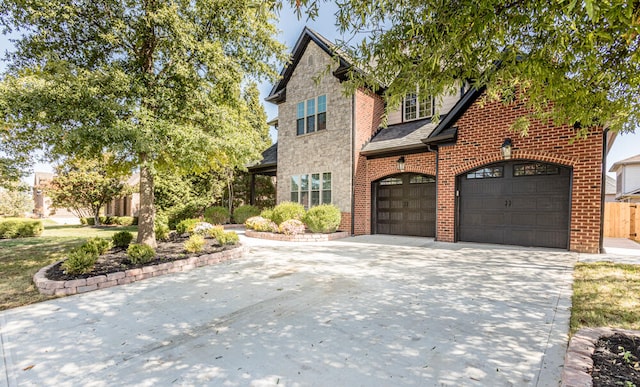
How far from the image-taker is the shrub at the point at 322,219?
36.0 ft

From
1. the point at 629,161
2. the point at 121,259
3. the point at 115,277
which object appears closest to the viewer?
the point at 115,277

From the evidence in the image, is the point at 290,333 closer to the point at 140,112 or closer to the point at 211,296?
the point at 211,296

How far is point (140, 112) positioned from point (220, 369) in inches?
203

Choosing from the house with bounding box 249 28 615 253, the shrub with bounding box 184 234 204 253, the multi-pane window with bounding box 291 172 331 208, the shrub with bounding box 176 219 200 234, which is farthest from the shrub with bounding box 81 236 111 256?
the multi-pane window with bounding box 291 172 331 208

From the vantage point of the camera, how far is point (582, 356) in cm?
238

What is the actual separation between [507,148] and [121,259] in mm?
10195

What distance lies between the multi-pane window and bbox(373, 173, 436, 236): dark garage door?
2.17 meters

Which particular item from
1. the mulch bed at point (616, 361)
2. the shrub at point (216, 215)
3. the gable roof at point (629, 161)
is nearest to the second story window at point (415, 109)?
the mulch bed at point (616, 361)

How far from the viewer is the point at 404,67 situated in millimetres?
3371

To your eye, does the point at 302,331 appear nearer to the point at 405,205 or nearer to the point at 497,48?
the point at 497,48

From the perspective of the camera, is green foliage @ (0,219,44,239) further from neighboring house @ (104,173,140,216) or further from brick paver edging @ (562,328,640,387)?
brick paver edging @ (562,328,640,387)

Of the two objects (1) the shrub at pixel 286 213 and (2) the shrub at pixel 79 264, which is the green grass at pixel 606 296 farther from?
(1) the shrub at pixel 286 213

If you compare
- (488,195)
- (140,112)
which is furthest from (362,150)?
(140,112)

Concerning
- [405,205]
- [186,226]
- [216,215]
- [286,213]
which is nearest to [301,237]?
[286,213]
